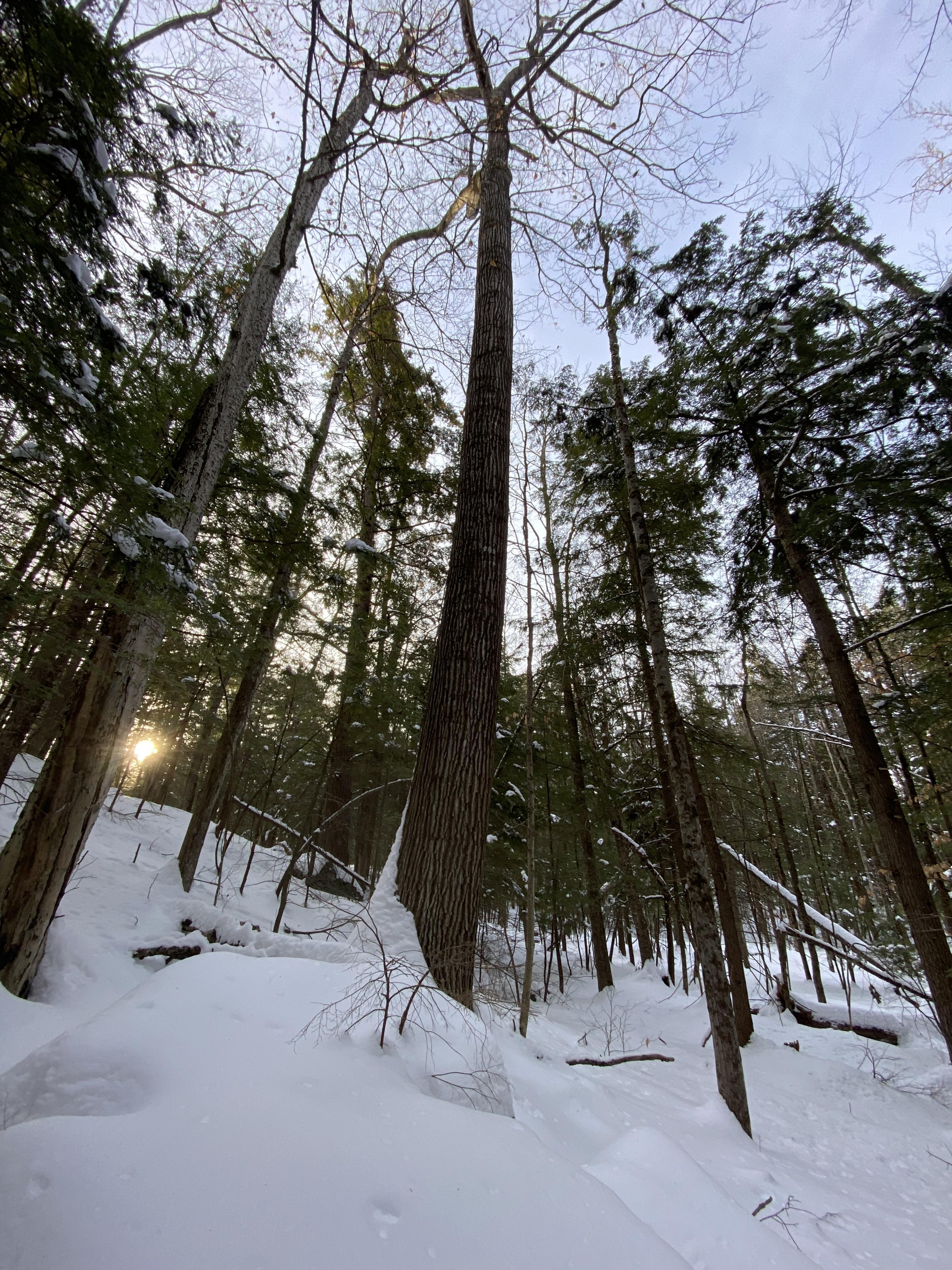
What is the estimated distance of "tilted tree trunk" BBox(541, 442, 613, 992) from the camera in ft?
29.5

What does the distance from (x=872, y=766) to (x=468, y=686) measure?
5.30 metres

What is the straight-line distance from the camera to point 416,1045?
6.12 feet

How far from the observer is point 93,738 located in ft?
11.7

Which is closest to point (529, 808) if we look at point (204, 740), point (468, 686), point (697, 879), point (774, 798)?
point (697, 879)

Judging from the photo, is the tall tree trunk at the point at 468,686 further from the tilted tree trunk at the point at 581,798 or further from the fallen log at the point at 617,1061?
the tilted tree trunk at the point at 581,798

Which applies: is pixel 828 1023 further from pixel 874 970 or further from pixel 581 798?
pixel 581 798

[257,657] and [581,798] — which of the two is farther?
[581,798]

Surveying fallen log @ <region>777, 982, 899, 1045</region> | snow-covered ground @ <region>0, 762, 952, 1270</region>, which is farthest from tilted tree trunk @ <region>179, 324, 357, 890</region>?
fallen log @ <region>777, 982, 899, 1045</region>

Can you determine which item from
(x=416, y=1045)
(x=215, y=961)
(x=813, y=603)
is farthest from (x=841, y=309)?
(x=215, y=961)

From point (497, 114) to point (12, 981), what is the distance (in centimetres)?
845

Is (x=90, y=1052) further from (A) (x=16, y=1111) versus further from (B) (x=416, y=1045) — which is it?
(B) (x=416, y=1045)

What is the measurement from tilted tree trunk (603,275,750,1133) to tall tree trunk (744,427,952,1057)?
1916 millimetres

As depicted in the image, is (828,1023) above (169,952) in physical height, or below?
below

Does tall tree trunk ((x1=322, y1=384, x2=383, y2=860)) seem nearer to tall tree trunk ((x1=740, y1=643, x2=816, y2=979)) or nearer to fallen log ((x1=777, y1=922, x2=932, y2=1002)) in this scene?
tall tree trunk ((x1=740, y1=643, x2=816, y2=979))
